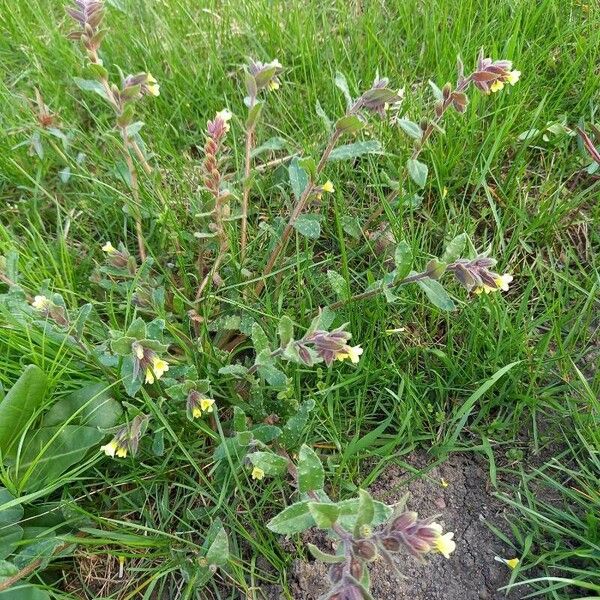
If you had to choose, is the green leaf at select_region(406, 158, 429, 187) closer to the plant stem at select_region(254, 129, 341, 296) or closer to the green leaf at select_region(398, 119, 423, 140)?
the green leaf at select_region(398, 119, 423, 140)

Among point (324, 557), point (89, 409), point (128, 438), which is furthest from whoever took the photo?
point (89, 409)

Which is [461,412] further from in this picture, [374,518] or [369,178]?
[369,178]

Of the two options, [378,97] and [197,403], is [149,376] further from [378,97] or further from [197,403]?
[378,97]

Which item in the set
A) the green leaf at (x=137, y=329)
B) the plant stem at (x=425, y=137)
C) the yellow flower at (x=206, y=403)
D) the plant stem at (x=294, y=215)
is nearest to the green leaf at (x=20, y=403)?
the green leaf at (x=137, y=329)

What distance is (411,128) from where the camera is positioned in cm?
181

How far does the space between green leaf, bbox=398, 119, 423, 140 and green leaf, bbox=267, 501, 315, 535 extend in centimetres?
110

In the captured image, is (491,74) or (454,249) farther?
(491,74)

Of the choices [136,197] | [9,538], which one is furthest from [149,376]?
[136,197]

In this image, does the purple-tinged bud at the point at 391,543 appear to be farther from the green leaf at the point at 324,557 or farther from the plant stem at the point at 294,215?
the plant stem at the point at 294,215

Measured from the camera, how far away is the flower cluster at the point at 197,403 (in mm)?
1551

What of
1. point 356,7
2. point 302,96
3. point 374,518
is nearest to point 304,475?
point 374,518

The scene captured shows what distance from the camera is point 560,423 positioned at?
→ 171cm

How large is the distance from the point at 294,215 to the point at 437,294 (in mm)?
477

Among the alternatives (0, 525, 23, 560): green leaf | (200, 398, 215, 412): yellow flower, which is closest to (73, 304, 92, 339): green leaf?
(200, 398, 215, 412): yellow flower
